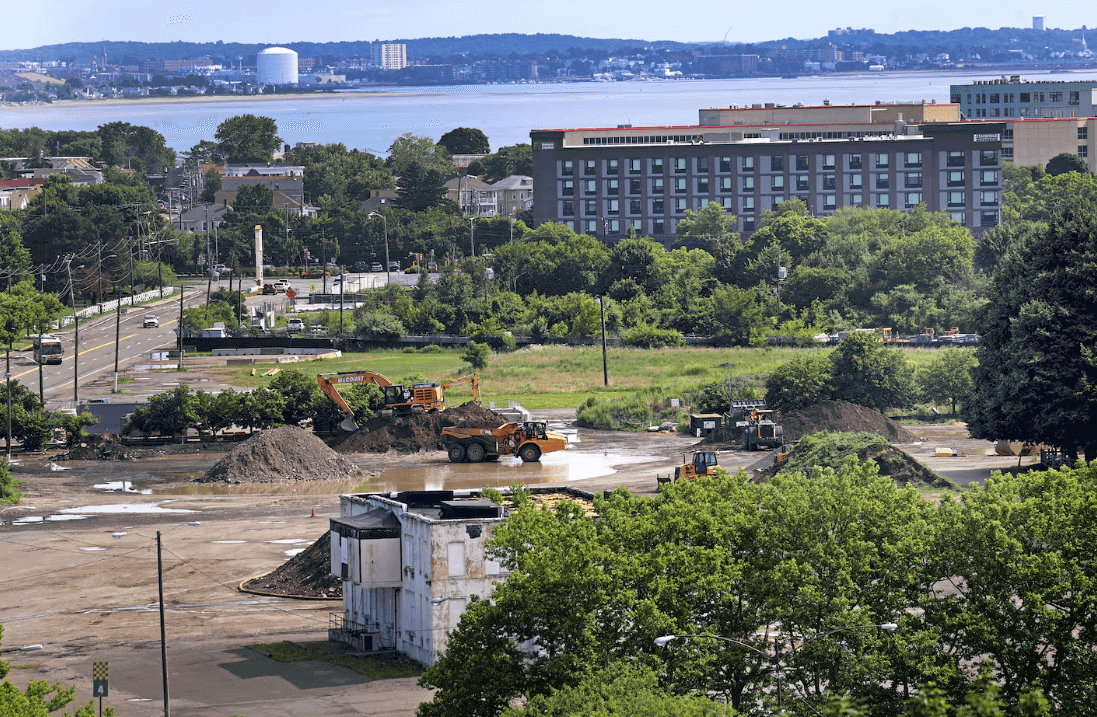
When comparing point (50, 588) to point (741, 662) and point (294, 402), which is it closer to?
point (741, 662)

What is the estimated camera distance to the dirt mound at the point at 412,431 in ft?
291

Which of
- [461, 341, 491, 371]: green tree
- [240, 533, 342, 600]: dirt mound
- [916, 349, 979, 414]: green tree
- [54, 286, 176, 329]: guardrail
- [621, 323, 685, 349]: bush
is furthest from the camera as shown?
Answer: [54, 286, 176, 329]: guardrail

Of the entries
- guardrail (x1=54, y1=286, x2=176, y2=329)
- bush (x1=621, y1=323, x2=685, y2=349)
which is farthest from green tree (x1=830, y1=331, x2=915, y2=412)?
guardrail (x1=54, y1=286, x2=176, y2=329)

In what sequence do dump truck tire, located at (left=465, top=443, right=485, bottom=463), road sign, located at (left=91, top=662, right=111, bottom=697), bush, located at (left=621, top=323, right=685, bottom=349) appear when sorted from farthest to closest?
1. bush, located at (left=621, top=323, right=685, bottom=349)
2. dump truck tire, located at (left=465, top=443, right=485, bottom=463)
3. road sign, located at (left=91, top=662, right=111, bottom=697)

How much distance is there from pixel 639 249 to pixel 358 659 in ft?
374

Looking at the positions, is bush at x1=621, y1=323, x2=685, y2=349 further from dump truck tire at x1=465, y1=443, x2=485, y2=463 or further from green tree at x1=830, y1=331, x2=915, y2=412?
dump truck tire at x1=465, y1=443, x2=485, y2=463

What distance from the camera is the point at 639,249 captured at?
159 m

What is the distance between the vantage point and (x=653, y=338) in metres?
136

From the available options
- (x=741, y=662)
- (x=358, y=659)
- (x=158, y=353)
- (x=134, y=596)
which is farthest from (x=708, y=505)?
(x=158, y=353)

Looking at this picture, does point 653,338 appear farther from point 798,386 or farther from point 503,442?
point 503,442

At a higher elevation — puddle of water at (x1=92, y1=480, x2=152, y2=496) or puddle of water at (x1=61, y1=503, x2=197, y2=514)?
puddle of water at (x1=61, y1=503, x2=197, y2=514)

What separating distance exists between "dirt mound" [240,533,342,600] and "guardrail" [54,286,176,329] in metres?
102

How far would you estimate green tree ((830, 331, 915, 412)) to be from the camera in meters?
93.5

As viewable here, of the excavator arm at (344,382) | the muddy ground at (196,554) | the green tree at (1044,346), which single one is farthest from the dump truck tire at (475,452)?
the green tree at (1044,346)
